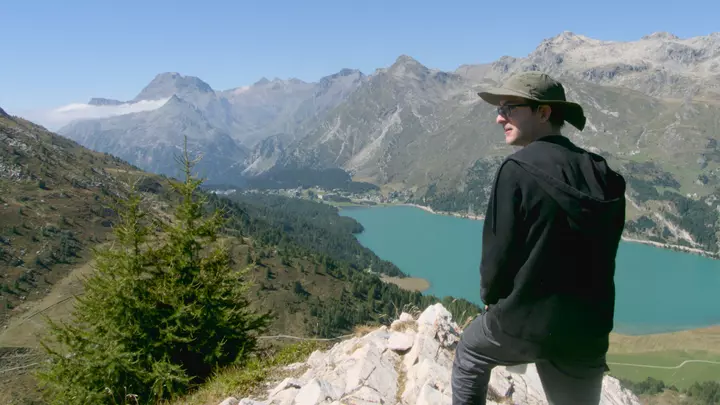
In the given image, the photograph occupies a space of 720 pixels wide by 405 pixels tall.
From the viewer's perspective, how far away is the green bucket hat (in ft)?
12.1

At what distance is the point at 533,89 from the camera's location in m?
3.73

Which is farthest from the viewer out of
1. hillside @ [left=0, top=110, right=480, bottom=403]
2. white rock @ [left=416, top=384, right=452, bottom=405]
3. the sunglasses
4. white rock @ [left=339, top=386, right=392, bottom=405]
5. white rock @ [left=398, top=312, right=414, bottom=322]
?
hillside @ [left=0, top=110, right=480, bottom=403]

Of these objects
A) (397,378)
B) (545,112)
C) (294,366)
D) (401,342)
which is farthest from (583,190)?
(294,366)

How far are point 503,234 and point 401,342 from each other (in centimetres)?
483

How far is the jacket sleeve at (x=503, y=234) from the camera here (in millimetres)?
3430

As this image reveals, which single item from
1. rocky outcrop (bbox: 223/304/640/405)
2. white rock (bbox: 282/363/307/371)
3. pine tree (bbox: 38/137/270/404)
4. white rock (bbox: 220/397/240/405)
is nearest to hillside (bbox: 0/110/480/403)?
pine tree (bbox: 38/137/270/404)

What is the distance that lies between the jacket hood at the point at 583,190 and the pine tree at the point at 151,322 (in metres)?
8.52

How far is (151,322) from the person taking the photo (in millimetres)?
10906

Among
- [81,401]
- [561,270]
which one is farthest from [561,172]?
[81,401]

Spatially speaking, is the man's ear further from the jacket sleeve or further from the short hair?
the jacket sleeve

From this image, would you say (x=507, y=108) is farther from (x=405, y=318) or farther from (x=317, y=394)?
(x=405, y=318)

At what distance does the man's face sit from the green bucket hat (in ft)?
0.25

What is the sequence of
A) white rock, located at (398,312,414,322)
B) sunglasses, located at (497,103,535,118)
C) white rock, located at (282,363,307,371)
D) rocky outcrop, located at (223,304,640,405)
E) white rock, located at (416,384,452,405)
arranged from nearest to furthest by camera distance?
sunglasses, located at (497,103,535,118)
white rock, located at (416,384,452,405)
rocky outcrop, located at (223,304,640,405)
white rock, located at (282,363,307,371)
white rock, located at (398,312,414,322)

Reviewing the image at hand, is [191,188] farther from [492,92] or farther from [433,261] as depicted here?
[433,261]
